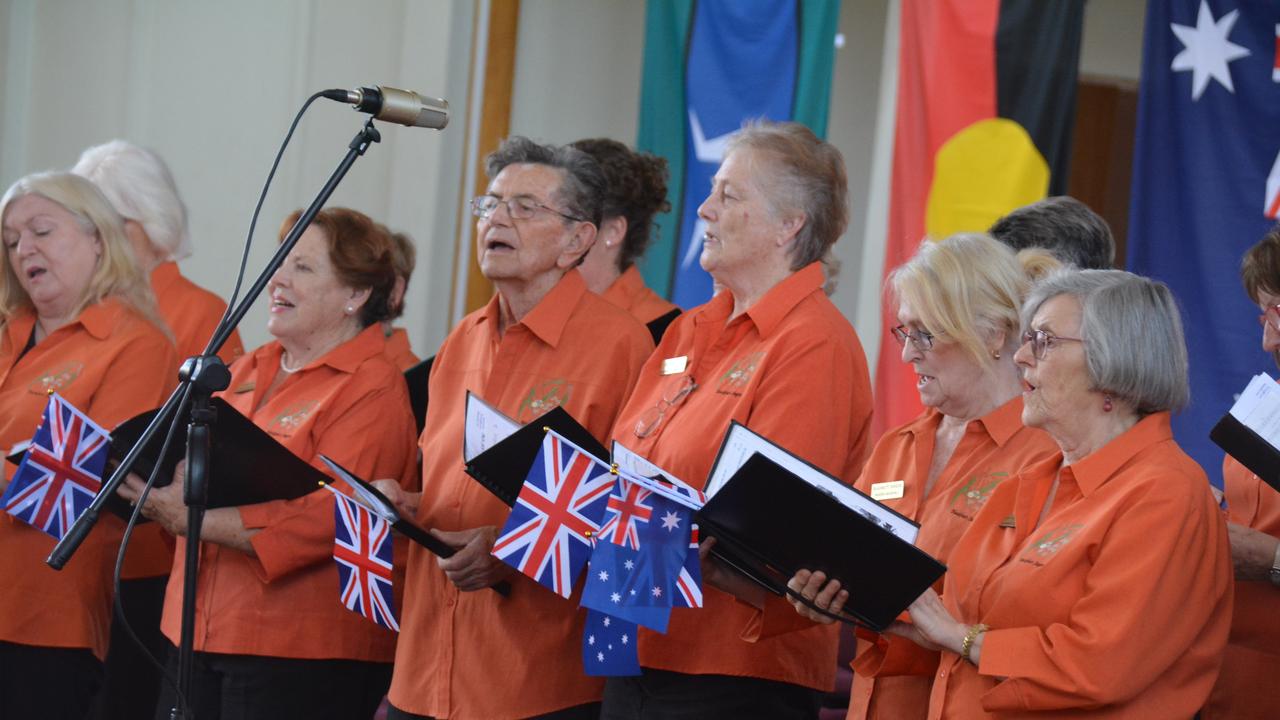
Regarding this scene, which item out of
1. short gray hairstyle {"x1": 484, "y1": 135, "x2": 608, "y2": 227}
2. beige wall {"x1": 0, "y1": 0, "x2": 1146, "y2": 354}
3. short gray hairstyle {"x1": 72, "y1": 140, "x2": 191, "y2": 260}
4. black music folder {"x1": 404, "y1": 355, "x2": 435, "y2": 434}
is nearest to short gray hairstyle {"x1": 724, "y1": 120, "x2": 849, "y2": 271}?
short gray hairstyle {"x1": 484, "y1": 135, "x2": 608, "y2": 227}

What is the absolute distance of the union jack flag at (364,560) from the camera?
3.15 metres

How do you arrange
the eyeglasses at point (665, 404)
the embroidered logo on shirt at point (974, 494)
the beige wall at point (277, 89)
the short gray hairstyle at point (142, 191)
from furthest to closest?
the beige wall at point (277, 89)
the short gray hairstyle at point (142, 191)
the eyeglasses at point (665, 404)
the embroidered logo on shirt at point (974, 494)

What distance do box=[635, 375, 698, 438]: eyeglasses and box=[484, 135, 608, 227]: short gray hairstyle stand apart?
611 mm

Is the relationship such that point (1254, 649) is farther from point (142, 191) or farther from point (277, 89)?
point (277, 89)

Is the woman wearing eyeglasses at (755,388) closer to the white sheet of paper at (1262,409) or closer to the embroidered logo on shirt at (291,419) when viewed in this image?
the white sheet of paper at (1262,409)

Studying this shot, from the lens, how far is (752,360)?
2994 mm

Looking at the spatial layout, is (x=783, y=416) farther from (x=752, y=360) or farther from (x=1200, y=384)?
(x=1200, y=384)

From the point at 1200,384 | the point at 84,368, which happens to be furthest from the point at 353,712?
the point at 1200,384

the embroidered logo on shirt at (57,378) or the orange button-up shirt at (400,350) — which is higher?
the orange button-up shirt at (400,350)

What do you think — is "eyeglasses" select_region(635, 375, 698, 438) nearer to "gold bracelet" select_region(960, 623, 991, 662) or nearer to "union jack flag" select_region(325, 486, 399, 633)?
"union jack flag" select_region(325, 486, 399, 633)

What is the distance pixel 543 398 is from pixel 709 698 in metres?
0.81

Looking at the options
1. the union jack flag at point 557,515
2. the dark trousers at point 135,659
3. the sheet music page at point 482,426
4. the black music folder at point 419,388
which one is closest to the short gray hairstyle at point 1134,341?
the union jack flag at point 557,515

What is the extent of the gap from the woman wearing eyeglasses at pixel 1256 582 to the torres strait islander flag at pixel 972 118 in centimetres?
139

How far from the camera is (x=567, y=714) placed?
10.6 ft
